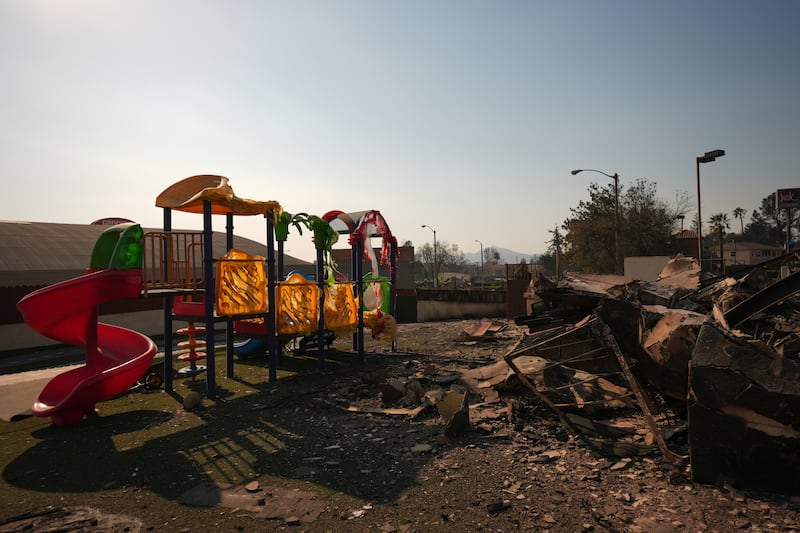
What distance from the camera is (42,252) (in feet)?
70.0

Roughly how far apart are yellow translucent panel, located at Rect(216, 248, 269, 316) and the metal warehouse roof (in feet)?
35.0

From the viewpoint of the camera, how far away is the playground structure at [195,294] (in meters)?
7.84

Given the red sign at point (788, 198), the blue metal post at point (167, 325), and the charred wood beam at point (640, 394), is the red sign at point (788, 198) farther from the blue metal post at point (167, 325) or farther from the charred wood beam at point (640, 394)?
the blue metal post at point (167, 325)

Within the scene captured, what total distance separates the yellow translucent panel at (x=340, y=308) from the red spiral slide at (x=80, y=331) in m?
4.33

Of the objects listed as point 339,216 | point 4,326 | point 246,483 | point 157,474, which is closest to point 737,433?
point 246,483

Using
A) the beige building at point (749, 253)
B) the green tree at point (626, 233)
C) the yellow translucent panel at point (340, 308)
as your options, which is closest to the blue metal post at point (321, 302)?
the yellow translucent panel at point (340, 308)

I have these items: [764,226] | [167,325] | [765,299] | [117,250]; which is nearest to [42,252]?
[167,325]

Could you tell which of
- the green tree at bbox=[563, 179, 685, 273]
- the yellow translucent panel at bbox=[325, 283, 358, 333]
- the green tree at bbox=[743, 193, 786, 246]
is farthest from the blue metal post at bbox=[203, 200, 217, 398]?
the green tree at bbox=[743, 193, 786, 246]

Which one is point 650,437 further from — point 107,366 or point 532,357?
point 107,366

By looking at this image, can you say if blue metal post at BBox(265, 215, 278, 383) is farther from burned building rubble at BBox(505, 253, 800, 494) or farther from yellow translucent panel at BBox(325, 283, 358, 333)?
burned building rubble at BBox(505, 253, 800, 494)

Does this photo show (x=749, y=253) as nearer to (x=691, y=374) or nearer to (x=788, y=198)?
(x=788, y=198)

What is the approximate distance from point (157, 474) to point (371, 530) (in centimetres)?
302

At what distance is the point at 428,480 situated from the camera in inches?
200

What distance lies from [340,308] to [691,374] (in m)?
8.87
